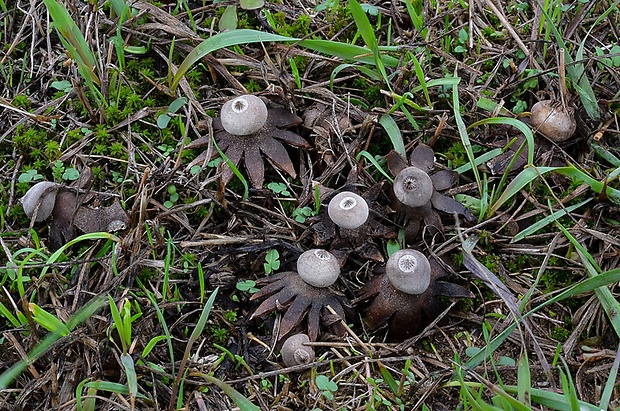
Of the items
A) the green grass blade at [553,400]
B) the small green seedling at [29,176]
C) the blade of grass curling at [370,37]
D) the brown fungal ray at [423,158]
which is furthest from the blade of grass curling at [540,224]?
the small green seedling at [29,176]

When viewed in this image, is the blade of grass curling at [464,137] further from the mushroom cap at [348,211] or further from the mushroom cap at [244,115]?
the mushroom cap at [244,115]

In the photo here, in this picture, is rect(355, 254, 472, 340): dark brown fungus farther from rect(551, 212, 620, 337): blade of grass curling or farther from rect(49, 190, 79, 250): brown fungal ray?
rect(49, 190, 79, 250): brown fungal ray

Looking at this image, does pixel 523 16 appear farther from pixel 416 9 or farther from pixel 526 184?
pixel 526 184

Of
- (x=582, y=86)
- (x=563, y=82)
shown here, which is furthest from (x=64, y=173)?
(x=582, y=86)

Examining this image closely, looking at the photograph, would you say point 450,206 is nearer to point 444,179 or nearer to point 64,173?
point 444,179

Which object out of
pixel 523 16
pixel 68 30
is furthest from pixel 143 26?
pixel 523 16

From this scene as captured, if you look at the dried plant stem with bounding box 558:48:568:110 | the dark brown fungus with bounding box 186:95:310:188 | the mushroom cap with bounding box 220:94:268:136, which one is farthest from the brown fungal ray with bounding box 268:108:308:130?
the dried plant stem with bounding box 558:48:568:110
